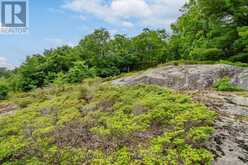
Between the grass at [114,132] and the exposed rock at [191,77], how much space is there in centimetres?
343

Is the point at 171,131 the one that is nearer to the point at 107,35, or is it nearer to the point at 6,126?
Result: the point at 6,126

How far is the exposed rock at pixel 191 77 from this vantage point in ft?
31.4

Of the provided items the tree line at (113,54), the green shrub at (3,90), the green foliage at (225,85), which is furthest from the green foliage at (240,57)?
the green shrub at (3,90)

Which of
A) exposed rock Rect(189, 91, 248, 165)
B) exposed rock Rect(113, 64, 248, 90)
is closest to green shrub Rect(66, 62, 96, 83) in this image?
exposed rock Rect(113, 64, 248, 90)

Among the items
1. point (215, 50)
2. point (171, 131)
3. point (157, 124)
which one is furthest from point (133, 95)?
point (215, 50)

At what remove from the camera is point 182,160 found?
152 inches

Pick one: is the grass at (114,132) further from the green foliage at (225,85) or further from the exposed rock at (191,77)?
the exposed rock at (191,77)

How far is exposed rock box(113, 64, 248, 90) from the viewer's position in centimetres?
956

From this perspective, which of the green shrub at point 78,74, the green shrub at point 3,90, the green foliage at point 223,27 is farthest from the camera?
the green shrub at point 3,90

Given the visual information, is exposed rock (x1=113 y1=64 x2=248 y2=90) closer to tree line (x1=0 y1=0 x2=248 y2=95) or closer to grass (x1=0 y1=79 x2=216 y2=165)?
grass (x1=0 y1=79 x2=216 y2=165)

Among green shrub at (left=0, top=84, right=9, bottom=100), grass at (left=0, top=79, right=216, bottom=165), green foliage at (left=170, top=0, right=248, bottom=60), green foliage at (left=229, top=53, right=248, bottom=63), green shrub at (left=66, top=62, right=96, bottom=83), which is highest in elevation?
green foliage at (left=170, top=0, right=248, bottom=60)

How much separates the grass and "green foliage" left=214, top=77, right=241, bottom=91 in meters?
3.13

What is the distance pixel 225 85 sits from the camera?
877 centimetres

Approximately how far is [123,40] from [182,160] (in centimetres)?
2475
